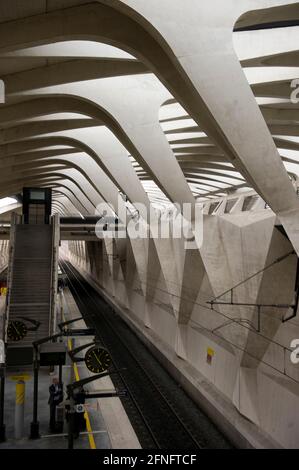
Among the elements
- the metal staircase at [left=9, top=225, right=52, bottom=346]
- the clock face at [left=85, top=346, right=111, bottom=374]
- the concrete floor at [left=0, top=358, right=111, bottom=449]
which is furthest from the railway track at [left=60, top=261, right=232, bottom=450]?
the metal staircase at [left=9, top=225, right=52, bottom=346]

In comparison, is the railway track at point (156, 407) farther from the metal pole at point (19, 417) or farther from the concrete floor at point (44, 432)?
the metal pole at point (19, 417)

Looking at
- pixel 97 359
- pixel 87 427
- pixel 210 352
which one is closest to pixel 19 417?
pixel 87 427

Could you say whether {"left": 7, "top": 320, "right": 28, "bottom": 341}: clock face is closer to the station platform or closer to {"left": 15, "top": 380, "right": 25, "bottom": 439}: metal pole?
the station platform

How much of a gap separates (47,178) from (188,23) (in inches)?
1333

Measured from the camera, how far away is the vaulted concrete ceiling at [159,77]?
938cm

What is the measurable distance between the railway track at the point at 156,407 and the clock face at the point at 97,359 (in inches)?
29.4

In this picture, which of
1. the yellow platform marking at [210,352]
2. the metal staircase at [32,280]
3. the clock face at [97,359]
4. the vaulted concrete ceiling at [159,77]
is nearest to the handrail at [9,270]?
the metal staircase at [32,280]

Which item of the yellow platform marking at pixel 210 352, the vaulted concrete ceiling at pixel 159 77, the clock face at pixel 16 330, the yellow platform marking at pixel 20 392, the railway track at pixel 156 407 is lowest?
the railway track at pixel 156 407

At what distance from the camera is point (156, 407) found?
19016 mm

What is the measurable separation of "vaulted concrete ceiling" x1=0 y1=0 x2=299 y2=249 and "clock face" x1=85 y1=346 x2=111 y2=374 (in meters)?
5.50

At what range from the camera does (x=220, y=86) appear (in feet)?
32.2

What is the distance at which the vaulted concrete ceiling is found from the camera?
9375 millimetres

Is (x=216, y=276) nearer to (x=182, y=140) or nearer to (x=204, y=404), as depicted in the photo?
(x=204, y=404)
